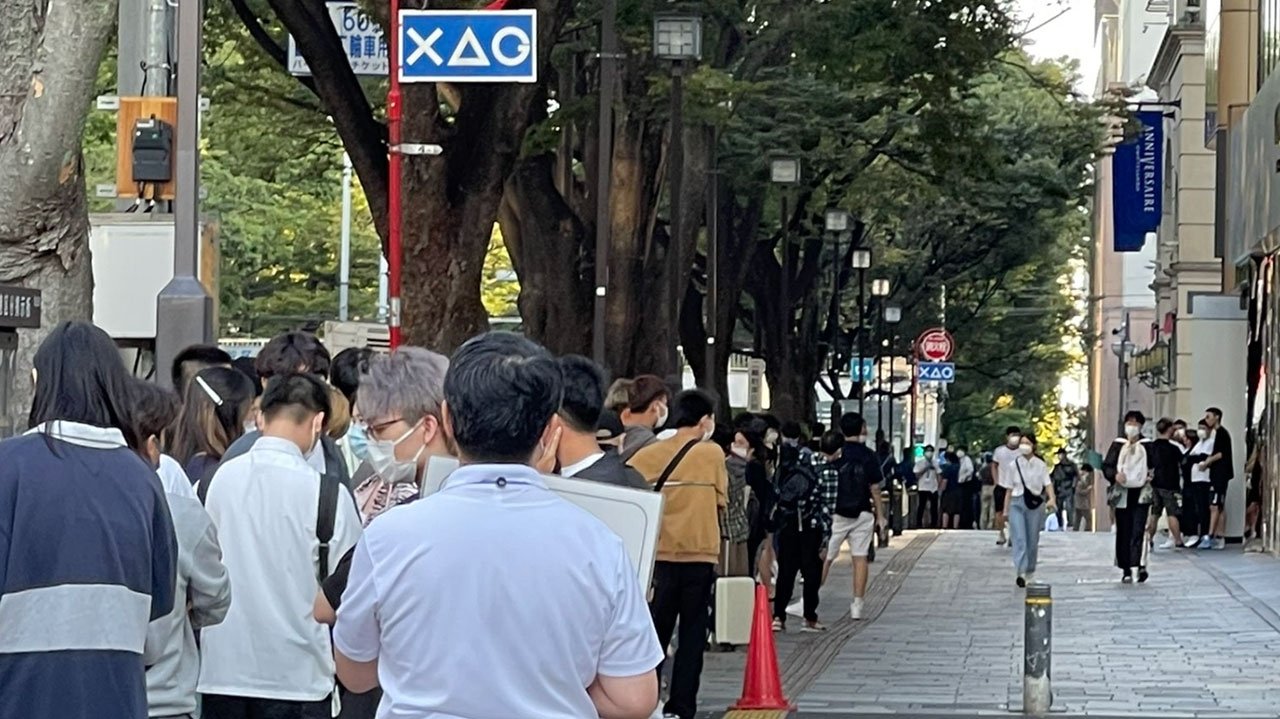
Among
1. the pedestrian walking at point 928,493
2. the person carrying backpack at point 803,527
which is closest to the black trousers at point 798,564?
the person carrying backpack at point 803,527

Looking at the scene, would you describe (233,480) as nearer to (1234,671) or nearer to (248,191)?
(1234,671)

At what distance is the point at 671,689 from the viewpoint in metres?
12.0

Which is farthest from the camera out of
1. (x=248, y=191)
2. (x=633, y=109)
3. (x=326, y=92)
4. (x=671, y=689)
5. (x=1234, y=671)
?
(x=248, y=191)

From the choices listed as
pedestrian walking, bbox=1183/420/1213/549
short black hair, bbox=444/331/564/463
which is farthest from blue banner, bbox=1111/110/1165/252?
short black hair, bbox=444/331/564/463

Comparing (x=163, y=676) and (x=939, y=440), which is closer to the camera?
(x=163, y=676)

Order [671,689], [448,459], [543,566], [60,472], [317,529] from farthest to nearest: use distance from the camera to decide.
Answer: [671,689], [317,529], [448,459], [60,472], [543,566]

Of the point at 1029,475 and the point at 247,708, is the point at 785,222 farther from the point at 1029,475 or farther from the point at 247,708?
the point at 247,708

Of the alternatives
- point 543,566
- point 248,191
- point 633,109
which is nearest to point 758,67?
point 633,109

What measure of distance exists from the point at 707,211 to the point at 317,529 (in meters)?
27.6

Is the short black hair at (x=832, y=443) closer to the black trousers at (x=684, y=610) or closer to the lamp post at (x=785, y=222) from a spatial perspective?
the black trousers at (x=684, y=610)

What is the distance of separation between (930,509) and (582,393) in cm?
4209

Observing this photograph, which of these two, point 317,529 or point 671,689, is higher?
point 317,529

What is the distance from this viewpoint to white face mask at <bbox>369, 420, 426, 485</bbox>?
257 inches

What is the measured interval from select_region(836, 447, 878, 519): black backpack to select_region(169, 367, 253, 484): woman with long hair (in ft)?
39.0
